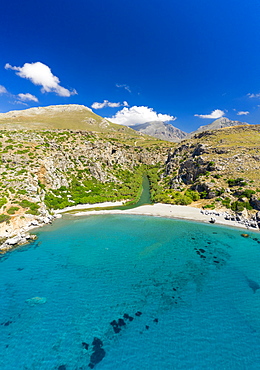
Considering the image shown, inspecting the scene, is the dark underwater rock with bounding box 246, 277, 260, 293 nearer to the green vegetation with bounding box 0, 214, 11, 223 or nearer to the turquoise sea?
the turquoise sea

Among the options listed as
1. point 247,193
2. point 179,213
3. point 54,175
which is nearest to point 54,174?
point 54,175

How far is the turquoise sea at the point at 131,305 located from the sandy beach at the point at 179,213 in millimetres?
11790

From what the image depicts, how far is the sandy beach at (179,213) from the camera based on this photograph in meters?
47.1

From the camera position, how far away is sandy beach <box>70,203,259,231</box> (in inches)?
1855

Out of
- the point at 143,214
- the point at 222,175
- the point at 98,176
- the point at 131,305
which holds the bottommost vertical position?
the point at 131,305

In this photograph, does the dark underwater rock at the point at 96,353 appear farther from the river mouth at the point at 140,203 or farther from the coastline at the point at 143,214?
the river mouth at the point at 140,203

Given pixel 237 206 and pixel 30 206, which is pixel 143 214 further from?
pixel 30 206

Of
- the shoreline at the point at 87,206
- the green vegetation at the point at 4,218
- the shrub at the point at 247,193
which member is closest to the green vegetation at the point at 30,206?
the green vegetation at the point at 4,218

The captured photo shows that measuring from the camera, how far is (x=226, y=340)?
15367 mm

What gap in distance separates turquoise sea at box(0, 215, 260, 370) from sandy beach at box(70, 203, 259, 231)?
464 inches

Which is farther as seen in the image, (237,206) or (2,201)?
(237,206)

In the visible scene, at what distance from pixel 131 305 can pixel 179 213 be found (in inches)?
1519

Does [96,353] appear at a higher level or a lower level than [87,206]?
lower

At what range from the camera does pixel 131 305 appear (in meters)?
19.6
